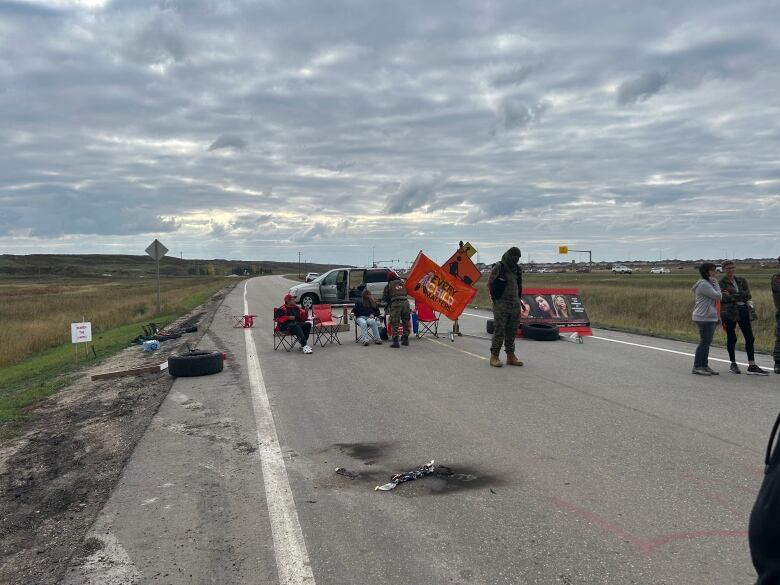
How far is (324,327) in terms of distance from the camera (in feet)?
49.0

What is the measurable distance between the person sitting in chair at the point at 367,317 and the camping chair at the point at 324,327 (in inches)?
22.8

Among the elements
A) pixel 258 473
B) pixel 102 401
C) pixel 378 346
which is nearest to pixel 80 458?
pixel 258 473

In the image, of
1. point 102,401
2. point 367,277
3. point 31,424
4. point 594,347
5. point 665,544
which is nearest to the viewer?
point 665,544

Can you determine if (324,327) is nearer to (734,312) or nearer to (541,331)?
(541,331)

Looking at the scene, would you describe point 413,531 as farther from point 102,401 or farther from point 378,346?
point 378,346

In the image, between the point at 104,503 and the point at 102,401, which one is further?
the point at 102,401

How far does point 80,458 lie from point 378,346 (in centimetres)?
875

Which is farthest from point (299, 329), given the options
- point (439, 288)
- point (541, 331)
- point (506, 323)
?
point (541, 331)

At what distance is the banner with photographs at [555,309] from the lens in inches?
603

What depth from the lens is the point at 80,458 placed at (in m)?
6.20

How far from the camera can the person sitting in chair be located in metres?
14.8

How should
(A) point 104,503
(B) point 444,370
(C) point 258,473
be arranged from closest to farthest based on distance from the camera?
(A) point 104,503 → (C) point 258,473 → (B) point 444,370

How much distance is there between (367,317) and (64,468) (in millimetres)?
9582

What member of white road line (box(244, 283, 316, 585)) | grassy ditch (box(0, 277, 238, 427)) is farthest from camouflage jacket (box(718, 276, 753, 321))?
grassy ditch (box(0, 277, 238, 427))
